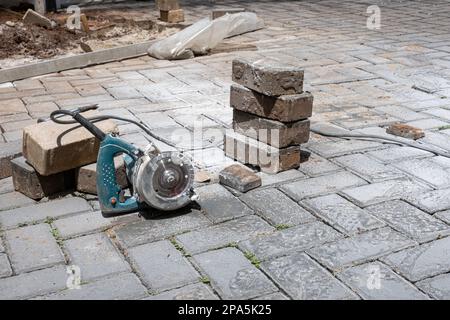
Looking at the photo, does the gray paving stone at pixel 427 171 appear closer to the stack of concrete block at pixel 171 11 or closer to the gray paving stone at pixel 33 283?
the gray paving stone at pixel 33 283

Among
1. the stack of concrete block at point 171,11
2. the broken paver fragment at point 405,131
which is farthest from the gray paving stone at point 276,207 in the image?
the stack of concrete block at point 171,11

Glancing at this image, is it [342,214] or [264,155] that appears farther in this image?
[264,155]

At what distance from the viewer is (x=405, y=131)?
5180 mm

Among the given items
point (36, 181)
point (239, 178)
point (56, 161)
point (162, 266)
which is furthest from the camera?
point (239, 178)

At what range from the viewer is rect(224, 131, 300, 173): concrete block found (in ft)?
14.7

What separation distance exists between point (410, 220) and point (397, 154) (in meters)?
1.15

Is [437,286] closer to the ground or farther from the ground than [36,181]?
closer to the ground

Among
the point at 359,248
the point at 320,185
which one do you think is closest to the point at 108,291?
the point at 359,248

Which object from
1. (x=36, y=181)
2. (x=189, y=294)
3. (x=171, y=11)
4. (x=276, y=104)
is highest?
(x=171, y=11)

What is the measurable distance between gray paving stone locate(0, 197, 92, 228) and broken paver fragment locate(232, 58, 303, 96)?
1.52 metres

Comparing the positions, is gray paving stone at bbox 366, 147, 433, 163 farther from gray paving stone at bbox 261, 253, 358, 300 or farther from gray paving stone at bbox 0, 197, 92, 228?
gray paving stone at bbox 0, 197, 92, 228

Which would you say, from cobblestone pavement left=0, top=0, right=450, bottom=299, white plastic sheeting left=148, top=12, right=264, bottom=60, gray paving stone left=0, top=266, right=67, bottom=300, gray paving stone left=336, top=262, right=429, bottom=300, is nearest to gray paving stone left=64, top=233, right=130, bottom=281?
cobblestone pavement left=0, top=0, right=450, bottom=299

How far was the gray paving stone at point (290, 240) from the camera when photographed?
3477mm

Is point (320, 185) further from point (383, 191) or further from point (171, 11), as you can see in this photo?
point (171, 11)
